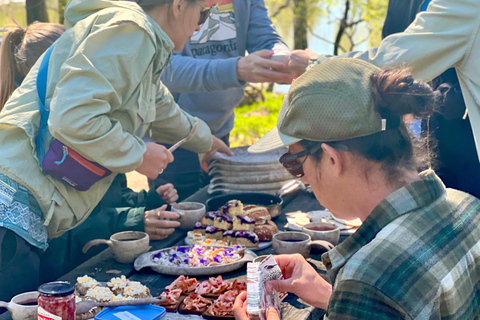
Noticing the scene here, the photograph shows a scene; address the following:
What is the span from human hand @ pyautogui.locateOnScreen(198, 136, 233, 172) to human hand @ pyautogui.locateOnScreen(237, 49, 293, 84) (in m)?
0.53

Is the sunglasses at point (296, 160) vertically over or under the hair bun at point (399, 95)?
under

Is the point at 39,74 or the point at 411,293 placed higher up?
the point at 39,74

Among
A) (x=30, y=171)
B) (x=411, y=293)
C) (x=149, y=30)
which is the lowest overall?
(x=30, y=171)

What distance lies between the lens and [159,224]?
2.44 m

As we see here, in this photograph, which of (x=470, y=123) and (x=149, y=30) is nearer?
(x=149, y=30)

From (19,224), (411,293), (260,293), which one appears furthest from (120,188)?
(411,293)

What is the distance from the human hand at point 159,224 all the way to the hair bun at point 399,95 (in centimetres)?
137

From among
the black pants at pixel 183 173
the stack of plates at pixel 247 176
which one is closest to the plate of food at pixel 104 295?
the stack of plates at pixel 247 176

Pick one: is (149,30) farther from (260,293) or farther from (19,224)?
(260,293)

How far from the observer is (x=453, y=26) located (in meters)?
2.15

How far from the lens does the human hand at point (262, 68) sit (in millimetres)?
3141

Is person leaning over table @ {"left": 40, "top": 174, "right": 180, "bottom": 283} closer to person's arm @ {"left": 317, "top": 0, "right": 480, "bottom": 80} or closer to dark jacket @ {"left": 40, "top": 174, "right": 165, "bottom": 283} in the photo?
dark jacket @ {"left": 40, "top": 174, "right": 165, "bottom": 283}

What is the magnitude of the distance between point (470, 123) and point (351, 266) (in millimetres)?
1554

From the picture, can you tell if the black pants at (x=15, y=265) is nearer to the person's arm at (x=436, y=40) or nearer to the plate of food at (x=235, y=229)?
the plate of food at (x=235, y=229)
